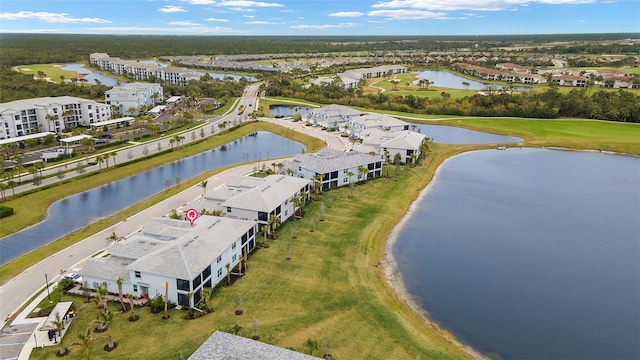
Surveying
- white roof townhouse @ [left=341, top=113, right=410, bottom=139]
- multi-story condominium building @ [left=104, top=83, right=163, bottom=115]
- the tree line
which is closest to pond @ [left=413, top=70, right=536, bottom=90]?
the tree line

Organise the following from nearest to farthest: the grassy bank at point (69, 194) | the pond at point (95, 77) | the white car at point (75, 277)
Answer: the white car at point (75, 277) < the grassy bank at point (69, 194) < the pond at point (95, 77)

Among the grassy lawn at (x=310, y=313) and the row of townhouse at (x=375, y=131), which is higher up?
the row of townhouse at (x=375, y=131)

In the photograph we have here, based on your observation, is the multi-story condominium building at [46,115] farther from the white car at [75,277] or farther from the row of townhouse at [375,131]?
the white car at [75,277]

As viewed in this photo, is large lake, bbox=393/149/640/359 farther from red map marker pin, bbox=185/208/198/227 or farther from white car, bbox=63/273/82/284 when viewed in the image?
white car, bbox=63/273/82/284

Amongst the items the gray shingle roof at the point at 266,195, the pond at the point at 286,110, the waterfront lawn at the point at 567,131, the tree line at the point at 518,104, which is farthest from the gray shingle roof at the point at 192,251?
the tree line at the point at 518,104

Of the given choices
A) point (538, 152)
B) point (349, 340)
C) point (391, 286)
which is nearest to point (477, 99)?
point (538, 152)

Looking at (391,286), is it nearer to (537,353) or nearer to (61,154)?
(537,353)

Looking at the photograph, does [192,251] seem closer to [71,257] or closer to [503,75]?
[71,257]
